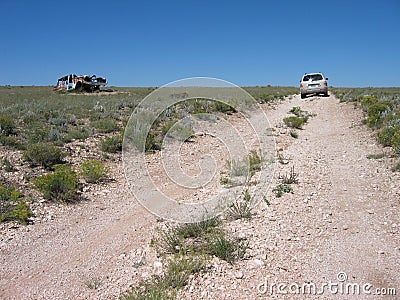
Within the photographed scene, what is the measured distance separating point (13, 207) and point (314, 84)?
77.7 ft

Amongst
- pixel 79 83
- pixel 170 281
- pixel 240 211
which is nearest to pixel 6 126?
pixel 240 211

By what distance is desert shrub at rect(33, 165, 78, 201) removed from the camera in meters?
6.75

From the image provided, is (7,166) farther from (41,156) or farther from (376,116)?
(376,116)

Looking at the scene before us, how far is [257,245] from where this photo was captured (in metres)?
4.54

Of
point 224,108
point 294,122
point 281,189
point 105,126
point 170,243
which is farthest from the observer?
point 224,108

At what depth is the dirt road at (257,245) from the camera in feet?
12.4

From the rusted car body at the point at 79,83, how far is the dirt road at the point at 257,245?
34.9 meters

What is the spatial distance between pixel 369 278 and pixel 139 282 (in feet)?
8.40

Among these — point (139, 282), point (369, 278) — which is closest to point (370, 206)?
point (369, 278)

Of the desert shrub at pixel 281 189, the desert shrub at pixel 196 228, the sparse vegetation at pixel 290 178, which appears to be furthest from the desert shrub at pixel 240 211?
the sparse vegetation at pixel 290 178

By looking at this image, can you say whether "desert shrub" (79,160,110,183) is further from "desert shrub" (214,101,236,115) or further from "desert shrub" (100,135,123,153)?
"desert shrub" (214,101,236,115)

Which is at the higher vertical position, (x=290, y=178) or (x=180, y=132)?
(x=180, y=132)

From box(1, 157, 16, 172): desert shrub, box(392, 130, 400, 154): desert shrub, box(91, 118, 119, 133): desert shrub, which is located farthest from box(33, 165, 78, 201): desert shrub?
box(392, 130, 400, 154): desert shrub

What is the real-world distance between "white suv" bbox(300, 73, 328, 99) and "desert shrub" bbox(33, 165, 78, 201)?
72.5ft
